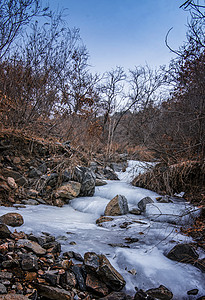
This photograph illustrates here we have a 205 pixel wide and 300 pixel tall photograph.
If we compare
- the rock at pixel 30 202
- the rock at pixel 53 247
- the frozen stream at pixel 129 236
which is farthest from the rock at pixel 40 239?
the rock at pixel 30 202

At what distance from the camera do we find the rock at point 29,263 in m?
1.34

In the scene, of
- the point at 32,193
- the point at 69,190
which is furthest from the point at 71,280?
the point at 69,190

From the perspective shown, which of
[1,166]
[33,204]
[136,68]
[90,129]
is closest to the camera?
[33,204]

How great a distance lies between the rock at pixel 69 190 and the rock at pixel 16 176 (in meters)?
0.66

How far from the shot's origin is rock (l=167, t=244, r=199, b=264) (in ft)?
5.83

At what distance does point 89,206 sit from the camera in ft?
11.7

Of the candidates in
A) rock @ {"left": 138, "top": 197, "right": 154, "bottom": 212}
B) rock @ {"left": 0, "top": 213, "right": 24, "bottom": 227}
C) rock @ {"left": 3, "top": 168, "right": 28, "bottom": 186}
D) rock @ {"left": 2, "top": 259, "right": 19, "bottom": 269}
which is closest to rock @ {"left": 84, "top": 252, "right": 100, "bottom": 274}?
rock @ {"left": 2, "top": 259, "right": 19, "bottom": 269}

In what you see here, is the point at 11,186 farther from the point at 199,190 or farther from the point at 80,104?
the point at 80,104

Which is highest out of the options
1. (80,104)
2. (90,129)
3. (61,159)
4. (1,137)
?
(80,104)

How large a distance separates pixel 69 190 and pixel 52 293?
104 inches

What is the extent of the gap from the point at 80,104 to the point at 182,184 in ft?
22.3

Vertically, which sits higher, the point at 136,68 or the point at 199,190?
the point at 136,68

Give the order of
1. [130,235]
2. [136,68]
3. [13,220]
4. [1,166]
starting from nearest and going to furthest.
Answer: [13,220] → [130,235] → [1,166] → [136,68]

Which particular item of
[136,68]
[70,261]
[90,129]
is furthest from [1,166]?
[136,68]
